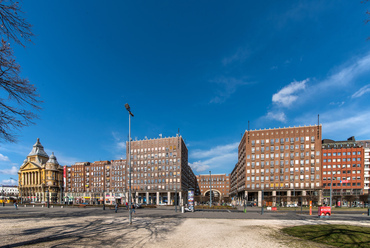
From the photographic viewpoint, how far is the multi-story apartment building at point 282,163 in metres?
76.7

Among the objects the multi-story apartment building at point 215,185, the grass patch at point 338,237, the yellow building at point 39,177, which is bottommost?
the multi-story apartment building at point 215,185

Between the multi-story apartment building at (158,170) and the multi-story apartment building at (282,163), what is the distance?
2965 centimetres

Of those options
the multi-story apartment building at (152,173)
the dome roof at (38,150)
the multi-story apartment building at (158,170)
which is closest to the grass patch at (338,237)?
the multi-story apartment building at (152,173)

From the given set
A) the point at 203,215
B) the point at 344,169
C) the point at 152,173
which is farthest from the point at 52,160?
the point at 344,169

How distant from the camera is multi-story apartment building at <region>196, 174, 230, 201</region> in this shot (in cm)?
17625

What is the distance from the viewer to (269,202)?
72812 millimetres

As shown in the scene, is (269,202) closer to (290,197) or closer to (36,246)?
(290,197)

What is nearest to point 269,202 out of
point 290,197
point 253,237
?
point 290,197

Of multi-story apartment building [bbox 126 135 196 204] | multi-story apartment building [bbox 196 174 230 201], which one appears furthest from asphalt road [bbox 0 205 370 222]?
multi-story apartment building [bbox 196 174 230 201]

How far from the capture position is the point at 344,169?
95.6 m

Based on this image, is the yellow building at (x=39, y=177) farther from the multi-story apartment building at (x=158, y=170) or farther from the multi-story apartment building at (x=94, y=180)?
the multi-story apartment building at (x=158, y=170)

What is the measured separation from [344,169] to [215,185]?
333 ft

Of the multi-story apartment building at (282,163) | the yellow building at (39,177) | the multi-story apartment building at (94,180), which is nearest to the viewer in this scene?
the multi-story apartment building at (282,163)

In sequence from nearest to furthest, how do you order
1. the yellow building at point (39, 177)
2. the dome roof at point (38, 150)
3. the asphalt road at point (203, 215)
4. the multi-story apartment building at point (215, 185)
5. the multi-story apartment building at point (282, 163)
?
1. the asphalt road at point (203, 215)
2. the multi-story apartment building at point (282, 163)
3. the yellow building at point (39, 177)
4. the dome roof at point (38, 150)
5. the multi-story apartment building at point (215, 185)
